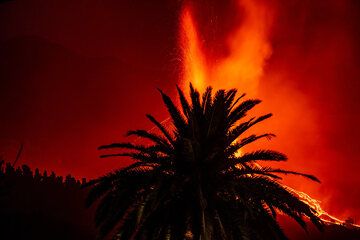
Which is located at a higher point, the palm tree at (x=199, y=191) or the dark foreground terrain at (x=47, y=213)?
the dark foreground terrain at (x=47, y=213)

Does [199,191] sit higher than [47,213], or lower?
lower

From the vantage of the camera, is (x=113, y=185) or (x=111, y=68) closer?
(x=113, y=185)

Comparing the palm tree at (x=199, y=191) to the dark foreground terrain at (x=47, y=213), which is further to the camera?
the dark foreground terrain at (x=47, y=213)

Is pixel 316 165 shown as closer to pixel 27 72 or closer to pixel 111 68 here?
pixel 111 68

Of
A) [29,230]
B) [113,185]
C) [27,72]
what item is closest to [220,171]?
[113,185]

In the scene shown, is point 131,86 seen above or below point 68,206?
above

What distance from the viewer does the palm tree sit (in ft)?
47.5

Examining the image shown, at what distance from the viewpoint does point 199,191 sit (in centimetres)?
1443

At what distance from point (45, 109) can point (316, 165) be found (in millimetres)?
35135

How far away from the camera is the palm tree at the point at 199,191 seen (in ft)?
47.5

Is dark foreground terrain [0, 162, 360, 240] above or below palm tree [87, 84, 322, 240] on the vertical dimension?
above

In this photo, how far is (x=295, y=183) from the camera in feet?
200

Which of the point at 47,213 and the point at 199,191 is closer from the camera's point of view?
the point at 199,191

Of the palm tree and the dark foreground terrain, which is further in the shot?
the dark foreground terrain
